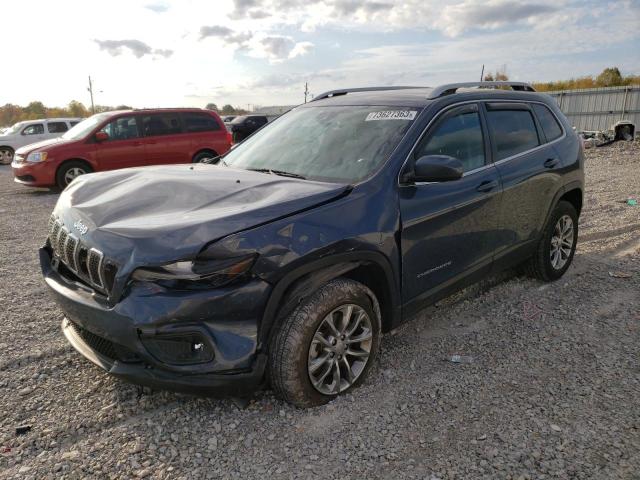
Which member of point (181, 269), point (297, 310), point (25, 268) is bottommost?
point (25, 268)

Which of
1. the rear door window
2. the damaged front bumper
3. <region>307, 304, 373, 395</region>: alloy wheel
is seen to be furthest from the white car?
<region>307, 304, 373, 395</region>: alloy wheel

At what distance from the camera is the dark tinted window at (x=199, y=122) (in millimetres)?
11336

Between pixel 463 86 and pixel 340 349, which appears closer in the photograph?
pixel 340 349

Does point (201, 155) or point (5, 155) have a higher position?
point (5, 155)

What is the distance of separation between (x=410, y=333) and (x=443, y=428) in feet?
3.73

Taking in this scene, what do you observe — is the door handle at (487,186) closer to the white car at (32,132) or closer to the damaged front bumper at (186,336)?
the damaged front bumper at (186,336)

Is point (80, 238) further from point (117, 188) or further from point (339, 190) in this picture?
point (339, 190)

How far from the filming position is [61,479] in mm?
2340

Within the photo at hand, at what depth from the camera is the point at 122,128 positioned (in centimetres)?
1074

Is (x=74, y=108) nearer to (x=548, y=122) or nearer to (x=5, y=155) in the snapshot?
(x=5, y=155)

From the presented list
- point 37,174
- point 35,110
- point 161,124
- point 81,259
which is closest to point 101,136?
point 161,124

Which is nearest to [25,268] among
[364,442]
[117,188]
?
[117,188]

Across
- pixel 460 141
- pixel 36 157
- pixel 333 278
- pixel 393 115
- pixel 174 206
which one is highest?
pixel 393 115

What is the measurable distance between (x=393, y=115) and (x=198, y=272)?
70.8 inches
